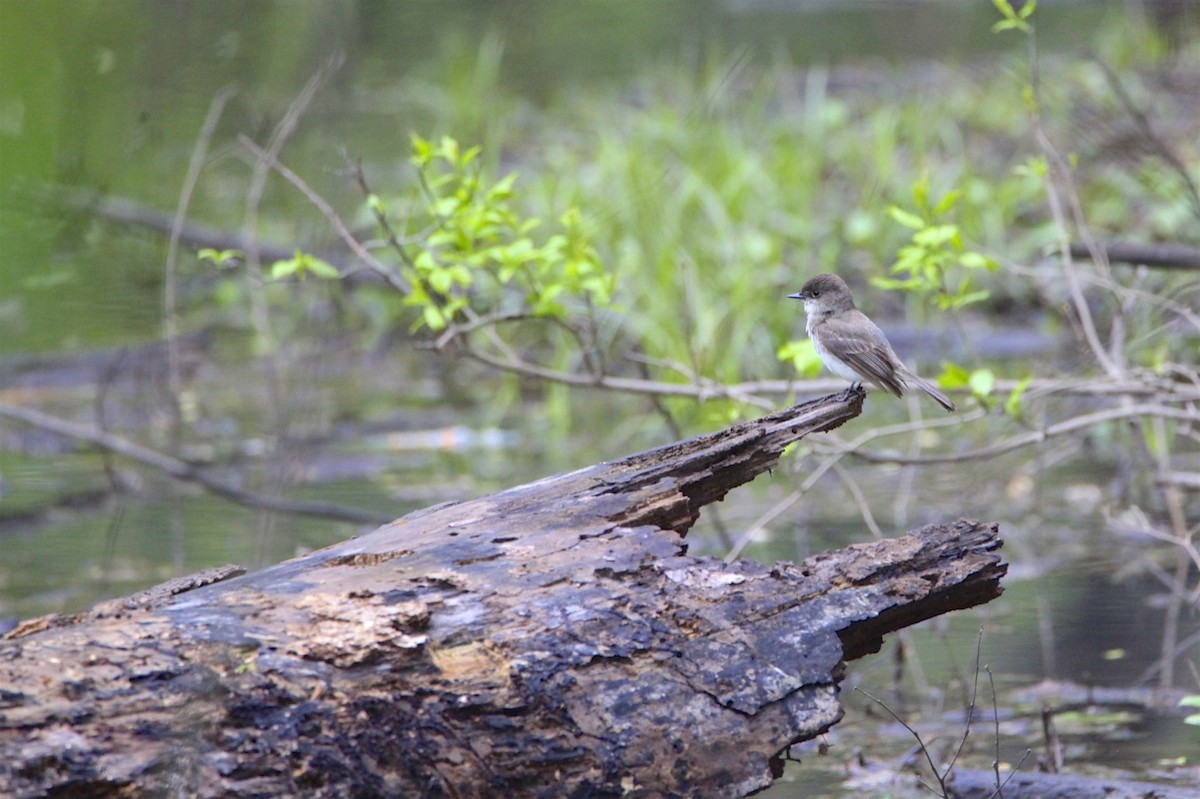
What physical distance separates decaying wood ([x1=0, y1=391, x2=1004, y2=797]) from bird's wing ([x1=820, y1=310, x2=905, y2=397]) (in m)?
1.08

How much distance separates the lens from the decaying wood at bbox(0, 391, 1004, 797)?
6.66 ft

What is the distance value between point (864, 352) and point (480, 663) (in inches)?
69.5

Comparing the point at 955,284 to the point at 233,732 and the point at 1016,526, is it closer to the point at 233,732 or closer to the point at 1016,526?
the point at 1016,526

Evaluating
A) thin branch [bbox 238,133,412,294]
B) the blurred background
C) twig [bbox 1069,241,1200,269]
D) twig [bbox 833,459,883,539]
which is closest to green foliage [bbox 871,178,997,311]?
the blurred background

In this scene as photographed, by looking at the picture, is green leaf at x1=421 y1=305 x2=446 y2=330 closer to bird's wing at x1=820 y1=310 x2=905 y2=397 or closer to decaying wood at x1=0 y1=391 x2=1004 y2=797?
bird's wing at x1=820 y1=310 x2=905 y2=397

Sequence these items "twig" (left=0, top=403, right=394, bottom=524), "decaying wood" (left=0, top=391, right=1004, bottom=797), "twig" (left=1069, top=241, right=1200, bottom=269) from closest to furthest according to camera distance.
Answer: "decaying wood" (left=0, top=391, right=1004, bottom=797), "twig" (left=0, top=403, right=394, bottom=524), "twig" (left=1069, top=241, right=1200, bottom=269)

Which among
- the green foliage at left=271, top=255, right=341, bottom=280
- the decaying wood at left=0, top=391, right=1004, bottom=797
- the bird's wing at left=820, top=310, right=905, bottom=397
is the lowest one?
the decaying wood at left=0, top=391, right=1004, bottom=797

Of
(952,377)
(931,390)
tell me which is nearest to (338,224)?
(931,390)

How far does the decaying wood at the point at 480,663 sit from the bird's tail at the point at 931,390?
2.91 ft

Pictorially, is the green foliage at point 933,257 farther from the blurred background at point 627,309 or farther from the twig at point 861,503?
Result: the twig at point 861,503

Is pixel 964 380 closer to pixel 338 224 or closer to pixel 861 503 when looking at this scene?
pixel 861 503

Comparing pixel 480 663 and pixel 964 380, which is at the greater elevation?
pixel 964 380

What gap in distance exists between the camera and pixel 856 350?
12.1 feet

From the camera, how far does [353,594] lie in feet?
7.50
